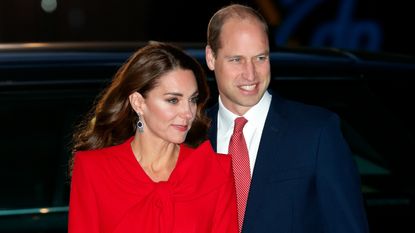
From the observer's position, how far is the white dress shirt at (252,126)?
3.33 meters

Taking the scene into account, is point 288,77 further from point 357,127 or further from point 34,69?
point 34,69

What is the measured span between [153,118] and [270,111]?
44cm

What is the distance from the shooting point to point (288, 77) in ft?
13.1

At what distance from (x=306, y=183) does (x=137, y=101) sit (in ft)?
2.18

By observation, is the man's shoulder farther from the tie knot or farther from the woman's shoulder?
the woman's shoulder

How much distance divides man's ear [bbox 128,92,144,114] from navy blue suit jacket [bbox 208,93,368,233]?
45 centimetres

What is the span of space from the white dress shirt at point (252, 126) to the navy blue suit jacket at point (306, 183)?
92 millimetres

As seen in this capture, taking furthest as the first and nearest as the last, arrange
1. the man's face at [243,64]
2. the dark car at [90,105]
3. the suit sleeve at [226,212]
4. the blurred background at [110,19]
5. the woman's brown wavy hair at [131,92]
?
the blurred background at [110,19] → the dark car at [90,105] → the man's face at [243,64] → the woman's brown wavy hair at [131,92] → the suit sleeve at [226,212]

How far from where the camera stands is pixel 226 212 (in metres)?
3.09

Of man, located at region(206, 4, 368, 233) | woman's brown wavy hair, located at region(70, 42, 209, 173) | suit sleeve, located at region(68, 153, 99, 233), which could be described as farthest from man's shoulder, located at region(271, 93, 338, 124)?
suit sleeve, located at region(68, 153, 99, 233)

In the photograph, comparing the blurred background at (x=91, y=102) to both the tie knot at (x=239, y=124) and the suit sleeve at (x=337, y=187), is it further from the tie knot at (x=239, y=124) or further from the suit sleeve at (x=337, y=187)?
the suit sleeve at (x=337, y=187)

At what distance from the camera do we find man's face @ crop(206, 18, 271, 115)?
10.8ft

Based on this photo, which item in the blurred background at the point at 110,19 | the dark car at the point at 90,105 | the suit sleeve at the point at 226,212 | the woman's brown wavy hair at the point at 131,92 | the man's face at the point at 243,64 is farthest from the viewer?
the blurred background at the point at 110,19

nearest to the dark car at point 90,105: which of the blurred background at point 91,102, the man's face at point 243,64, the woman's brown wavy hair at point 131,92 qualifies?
the blurred background at point 91,102
